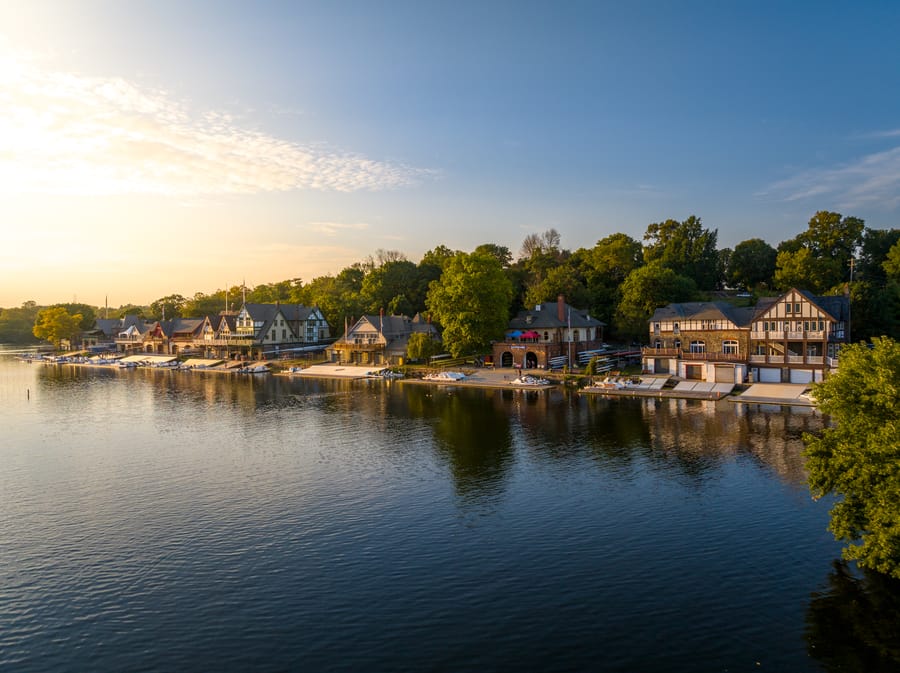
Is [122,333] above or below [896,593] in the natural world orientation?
above

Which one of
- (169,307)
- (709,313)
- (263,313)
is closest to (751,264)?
(709,313)

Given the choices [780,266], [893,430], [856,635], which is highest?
[780,266]

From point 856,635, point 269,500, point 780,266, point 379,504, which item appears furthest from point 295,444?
point 780,266

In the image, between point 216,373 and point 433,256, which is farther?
point 433,256

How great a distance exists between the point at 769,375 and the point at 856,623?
49487 millimetres

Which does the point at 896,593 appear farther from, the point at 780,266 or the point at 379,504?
the point at 780,266

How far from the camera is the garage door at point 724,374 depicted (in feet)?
219

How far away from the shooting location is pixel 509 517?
30422mm

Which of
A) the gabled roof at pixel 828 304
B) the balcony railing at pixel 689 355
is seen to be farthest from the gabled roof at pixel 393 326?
the gabled roof at pixel 828 304

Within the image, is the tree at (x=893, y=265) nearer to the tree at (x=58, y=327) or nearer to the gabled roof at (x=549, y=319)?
the gabled roof at (x=549, y=319)

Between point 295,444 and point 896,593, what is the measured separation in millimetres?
38352

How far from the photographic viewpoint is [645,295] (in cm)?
9188

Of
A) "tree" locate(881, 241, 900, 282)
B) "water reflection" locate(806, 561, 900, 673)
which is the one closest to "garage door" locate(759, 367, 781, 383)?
"tree" locate(881, 241, 900, 282)

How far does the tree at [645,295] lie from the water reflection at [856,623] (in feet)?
224
